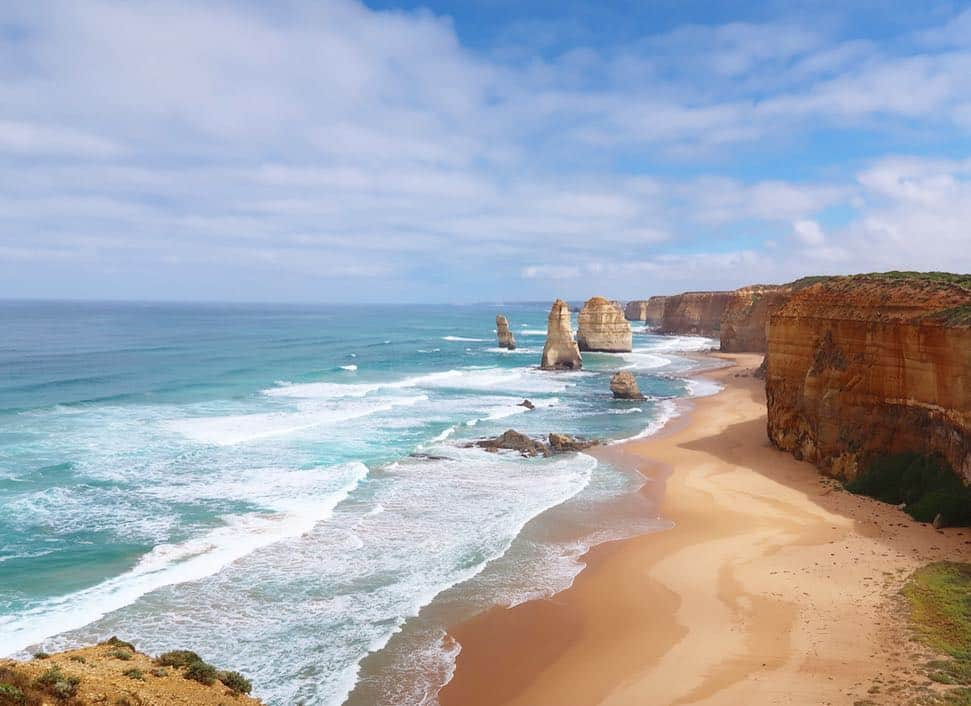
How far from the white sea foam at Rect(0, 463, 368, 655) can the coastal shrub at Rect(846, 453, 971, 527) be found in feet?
59.0

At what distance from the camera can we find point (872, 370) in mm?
22922

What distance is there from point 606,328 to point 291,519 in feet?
200

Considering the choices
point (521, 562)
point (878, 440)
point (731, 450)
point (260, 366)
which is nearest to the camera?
point (521, 562)

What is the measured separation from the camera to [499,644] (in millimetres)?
13914

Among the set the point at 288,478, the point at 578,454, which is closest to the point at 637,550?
the point at 578,454

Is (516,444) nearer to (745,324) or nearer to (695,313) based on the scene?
(745,324)

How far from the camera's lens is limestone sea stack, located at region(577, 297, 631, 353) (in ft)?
256

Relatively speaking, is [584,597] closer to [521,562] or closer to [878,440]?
[521,562]

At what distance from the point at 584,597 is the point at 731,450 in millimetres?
17123

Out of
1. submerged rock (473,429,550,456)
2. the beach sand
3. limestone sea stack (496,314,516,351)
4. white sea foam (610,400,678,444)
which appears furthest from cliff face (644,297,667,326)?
the beach sand

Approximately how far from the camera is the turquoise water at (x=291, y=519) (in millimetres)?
14133

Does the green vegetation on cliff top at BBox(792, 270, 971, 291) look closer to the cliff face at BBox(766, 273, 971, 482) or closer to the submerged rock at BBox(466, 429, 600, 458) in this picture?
the cliff face at BBox(766, 273, 971, 482)

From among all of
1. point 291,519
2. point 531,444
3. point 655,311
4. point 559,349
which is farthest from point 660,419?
point 655,311

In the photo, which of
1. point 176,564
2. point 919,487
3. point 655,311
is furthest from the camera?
point 655,311
